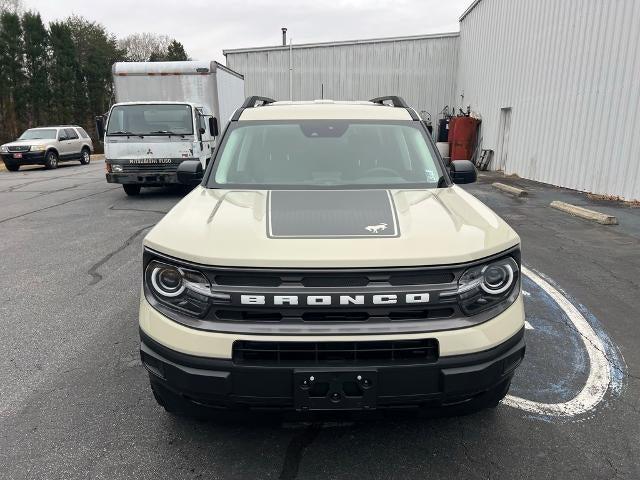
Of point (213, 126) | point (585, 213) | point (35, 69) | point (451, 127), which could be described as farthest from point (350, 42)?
point (35, 69)

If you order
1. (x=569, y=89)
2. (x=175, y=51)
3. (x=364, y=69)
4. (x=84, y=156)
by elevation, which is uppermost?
(x=175, y=51)

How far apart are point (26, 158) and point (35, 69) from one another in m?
16.8

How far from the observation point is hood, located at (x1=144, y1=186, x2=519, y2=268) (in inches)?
86.4

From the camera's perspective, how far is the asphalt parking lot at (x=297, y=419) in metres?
2.50

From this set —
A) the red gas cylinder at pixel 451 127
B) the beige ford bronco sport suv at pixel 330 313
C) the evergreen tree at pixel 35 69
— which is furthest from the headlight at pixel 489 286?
the evergreen tree at pixel 35 69

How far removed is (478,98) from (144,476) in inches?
827

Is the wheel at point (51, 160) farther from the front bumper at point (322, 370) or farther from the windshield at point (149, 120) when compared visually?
the front bumper at point (322, 370)

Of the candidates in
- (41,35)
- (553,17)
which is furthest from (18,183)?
(41,35)

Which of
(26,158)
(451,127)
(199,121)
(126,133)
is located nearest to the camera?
(126,133)

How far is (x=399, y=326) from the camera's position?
7.09 feet

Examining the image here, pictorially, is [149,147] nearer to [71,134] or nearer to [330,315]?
Answer: [330,315]

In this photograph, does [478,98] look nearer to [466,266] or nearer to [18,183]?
[18,183]

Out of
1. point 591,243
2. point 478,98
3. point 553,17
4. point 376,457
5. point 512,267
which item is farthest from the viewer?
point 478,98

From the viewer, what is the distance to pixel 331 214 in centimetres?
262
